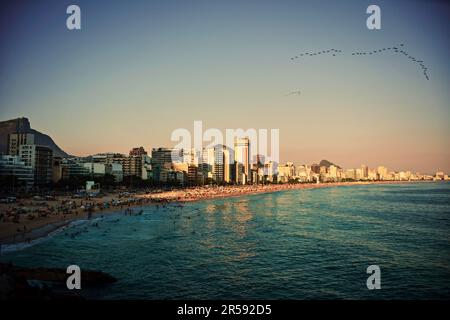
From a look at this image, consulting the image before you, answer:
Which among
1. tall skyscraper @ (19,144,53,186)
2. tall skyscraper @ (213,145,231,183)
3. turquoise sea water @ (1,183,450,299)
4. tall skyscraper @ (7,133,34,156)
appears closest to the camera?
turquoise sea water @ (1,183,450,299)

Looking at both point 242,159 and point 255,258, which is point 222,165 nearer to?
point 242,159

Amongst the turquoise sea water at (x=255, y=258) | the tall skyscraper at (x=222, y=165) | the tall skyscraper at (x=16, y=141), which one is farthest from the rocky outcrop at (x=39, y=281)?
the tall skyscraper at (x=222, y=165)

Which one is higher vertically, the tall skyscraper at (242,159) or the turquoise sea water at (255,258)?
the tall skyscraper at (242,159)

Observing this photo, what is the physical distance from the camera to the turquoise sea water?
11023 millimetres

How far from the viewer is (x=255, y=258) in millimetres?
15203

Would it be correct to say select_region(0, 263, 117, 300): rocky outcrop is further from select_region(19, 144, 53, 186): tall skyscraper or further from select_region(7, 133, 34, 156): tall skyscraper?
select_region(7, 133, 34, 156): tall skyscraper

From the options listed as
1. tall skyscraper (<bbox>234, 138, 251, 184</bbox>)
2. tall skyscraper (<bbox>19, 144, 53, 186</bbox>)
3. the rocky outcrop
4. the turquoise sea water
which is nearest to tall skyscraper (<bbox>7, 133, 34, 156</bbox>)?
tall skyscraper (<bbox>19, 144, 53, 186</bbox>)

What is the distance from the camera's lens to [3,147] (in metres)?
151

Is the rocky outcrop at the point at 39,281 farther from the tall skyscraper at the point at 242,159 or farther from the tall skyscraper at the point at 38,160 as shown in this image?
the tall skyscraper at the point at 242,159

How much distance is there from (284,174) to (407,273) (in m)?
166

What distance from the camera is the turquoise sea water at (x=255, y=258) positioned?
11023 mm

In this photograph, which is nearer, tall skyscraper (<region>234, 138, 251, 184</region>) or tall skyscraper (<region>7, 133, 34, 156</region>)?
tall skyscraper (<region>7, 133, 34, 156</region>)

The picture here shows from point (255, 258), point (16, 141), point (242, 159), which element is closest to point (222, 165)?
point (242, 159)
